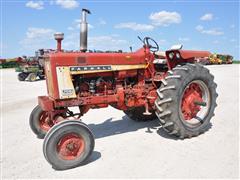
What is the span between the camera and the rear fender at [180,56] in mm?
5539

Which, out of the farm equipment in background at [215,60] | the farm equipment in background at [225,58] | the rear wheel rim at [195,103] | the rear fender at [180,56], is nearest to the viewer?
the rear wheel rim at [195,103]

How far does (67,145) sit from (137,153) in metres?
1.13

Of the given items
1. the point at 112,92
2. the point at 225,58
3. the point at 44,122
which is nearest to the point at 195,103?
the point at 112,92

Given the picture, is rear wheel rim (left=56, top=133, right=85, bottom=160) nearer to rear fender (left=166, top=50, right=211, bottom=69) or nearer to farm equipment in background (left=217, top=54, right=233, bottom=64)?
rear fender (left=166, top=50, right=211, bottom=69)

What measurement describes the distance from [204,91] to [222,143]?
121cm

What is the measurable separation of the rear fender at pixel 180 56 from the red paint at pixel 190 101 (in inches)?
22.2

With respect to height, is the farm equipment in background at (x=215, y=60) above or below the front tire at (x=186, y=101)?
above

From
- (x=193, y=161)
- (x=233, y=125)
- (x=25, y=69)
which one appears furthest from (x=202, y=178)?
(x=25, y=69)

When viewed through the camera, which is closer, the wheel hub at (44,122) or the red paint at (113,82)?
the red paint at (113,82)

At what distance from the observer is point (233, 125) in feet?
19.3

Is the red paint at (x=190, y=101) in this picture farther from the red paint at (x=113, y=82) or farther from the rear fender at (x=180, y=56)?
the rear fender at (x=180, y=56)

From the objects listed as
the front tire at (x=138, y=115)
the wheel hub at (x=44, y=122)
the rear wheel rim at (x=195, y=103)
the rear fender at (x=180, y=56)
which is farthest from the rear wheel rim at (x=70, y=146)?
the rear fender at (x=180, y=56)

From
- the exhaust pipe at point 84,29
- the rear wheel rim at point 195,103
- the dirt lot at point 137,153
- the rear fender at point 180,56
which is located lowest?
the dirt lot at point 137,153

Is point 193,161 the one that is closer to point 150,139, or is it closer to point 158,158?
point 158,158
